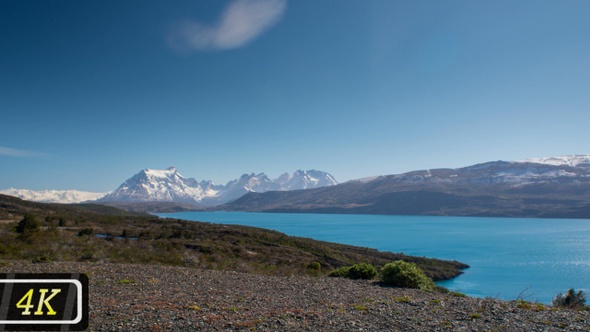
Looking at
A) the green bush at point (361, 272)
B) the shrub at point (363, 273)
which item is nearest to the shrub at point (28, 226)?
the green bush at point (361, 272)

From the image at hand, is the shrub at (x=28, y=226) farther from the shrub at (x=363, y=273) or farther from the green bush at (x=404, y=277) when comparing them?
the green bush at (x=404, y=277)

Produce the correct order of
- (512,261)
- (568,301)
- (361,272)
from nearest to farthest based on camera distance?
1. (361,272)
2. (568,301)
3. (512,261)

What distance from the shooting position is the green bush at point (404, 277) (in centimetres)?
1953

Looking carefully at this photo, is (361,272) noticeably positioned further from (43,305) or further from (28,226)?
(28,226)

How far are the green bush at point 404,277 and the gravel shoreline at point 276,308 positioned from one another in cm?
136

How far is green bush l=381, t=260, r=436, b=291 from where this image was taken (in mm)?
19531

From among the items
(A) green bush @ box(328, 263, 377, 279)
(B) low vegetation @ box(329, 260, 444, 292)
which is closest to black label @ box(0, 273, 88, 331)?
(A) green bush @ box(328, 263, 377, 279)

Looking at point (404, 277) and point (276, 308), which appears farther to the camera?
point (404, 277)

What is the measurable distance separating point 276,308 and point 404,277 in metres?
10.3

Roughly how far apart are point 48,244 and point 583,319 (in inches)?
1378

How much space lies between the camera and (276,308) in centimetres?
1246

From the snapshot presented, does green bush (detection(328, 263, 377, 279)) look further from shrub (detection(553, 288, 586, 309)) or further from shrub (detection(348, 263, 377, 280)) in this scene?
shrub (detection(553, 288, 586, 309))

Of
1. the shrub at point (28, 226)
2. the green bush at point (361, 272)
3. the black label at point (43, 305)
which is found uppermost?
the shrub at point (28, 226)

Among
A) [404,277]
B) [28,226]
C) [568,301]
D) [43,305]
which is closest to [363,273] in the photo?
[404,277]
